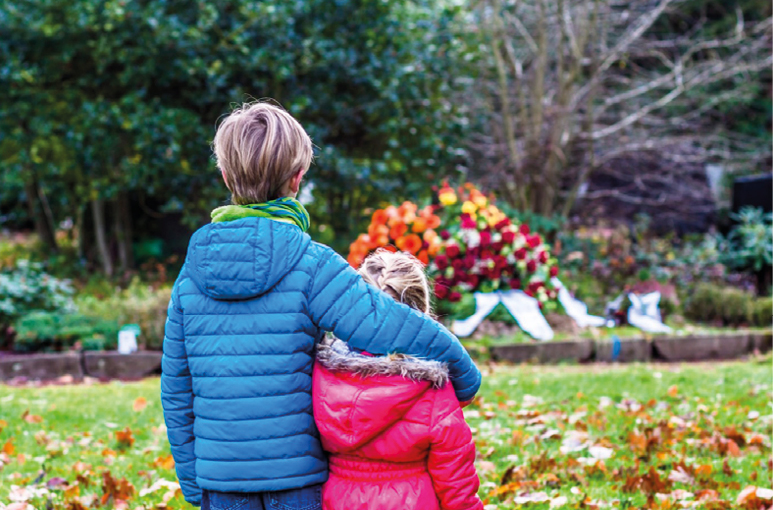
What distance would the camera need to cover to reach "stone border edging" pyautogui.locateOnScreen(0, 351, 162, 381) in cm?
625

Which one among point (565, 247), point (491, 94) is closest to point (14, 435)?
point (565, 247)

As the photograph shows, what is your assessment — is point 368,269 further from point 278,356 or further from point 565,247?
point 565,247

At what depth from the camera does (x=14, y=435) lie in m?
4.09

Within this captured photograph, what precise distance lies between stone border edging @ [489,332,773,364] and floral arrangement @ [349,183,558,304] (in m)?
0.68

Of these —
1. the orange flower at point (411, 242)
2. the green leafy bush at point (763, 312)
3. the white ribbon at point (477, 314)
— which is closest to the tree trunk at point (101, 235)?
the orange flower at point (411, 242)

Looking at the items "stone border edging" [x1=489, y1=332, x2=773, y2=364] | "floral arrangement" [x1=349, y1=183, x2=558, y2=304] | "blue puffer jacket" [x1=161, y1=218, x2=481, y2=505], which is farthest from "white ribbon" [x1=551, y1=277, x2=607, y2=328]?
"blue puffer jacket" [x1=161, y1=218, x2=481, y2=505]

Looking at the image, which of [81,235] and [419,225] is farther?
[81,235]

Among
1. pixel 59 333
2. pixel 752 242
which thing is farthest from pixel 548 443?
pixel 752 242

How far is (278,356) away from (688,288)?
8190 mm

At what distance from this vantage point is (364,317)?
176cm

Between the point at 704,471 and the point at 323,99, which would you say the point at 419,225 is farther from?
the point at 704,471

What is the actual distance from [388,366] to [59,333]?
5583mm

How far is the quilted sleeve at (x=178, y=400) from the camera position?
1.90 m

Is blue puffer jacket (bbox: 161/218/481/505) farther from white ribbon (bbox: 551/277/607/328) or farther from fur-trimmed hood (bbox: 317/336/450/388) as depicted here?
white ribbon (bbox: 551/277/607/328)
